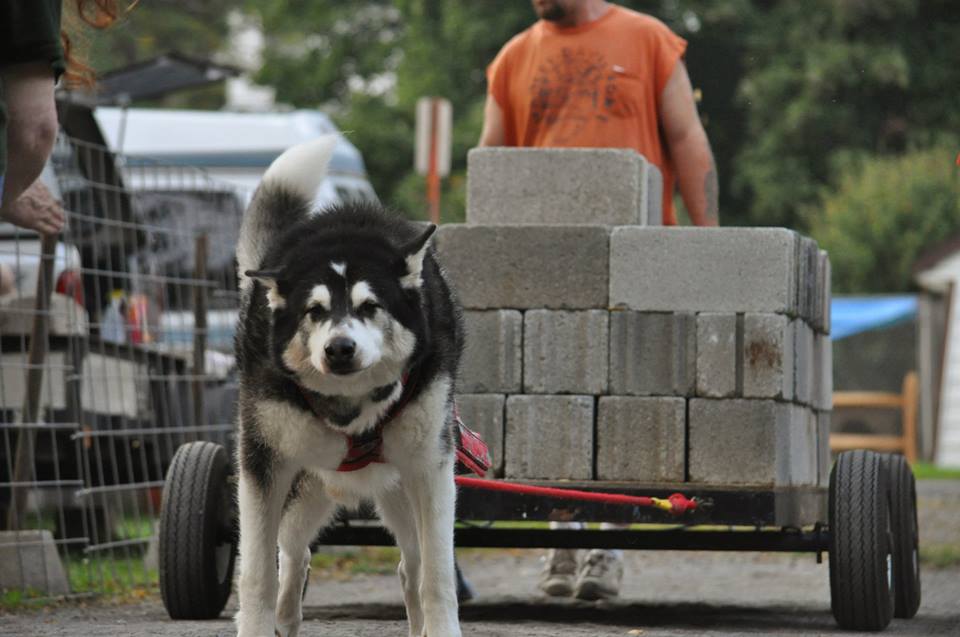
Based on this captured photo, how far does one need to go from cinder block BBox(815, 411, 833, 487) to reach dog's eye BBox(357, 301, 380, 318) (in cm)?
289

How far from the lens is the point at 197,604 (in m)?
6.39

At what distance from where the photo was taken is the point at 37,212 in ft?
17.6

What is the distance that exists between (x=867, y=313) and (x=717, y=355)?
18163mm

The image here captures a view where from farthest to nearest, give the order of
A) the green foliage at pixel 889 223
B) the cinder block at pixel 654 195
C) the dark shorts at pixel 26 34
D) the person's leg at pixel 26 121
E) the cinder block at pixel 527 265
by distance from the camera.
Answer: the green foliage at pixel 889 223, the cinder block at pixel 654 195, the cinder block at pixel 527 265, the person's leg at pixel 26 121, the dark shorts at pixel 26 34

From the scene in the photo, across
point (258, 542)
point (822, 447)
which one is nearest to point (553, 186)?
point (822, 447)

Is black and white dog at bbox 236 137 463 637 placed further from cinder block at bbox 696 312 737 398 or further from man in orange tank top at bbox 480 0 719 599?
man in orange tank top at bbox 480 0 719 599

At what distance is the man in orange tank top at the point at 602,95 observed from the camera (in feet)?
24.7

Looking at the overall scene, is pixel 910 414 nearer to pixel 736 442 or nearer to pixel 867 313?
pixel 867 313

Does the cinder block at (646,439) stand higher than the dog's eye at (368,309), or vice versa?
the dog's eye at (368,309)

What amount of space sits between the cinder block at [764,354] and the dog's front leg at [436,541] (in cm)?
154

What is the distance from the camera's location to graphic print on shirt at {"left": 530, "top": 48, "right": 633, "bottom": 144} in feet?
24.6

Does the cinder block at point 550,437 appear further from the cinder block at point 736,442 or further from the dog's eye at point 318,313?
the dog's eye at point 318,313

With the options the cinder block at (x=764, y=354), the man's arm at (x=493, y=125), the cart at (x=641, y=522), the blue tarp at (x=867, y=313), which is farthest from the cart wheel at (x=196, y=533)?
the blue tarp at (x=867, y=313)

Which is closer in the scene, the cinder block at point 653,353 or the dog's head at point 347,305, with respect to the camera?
the dog's head at point 347,305
